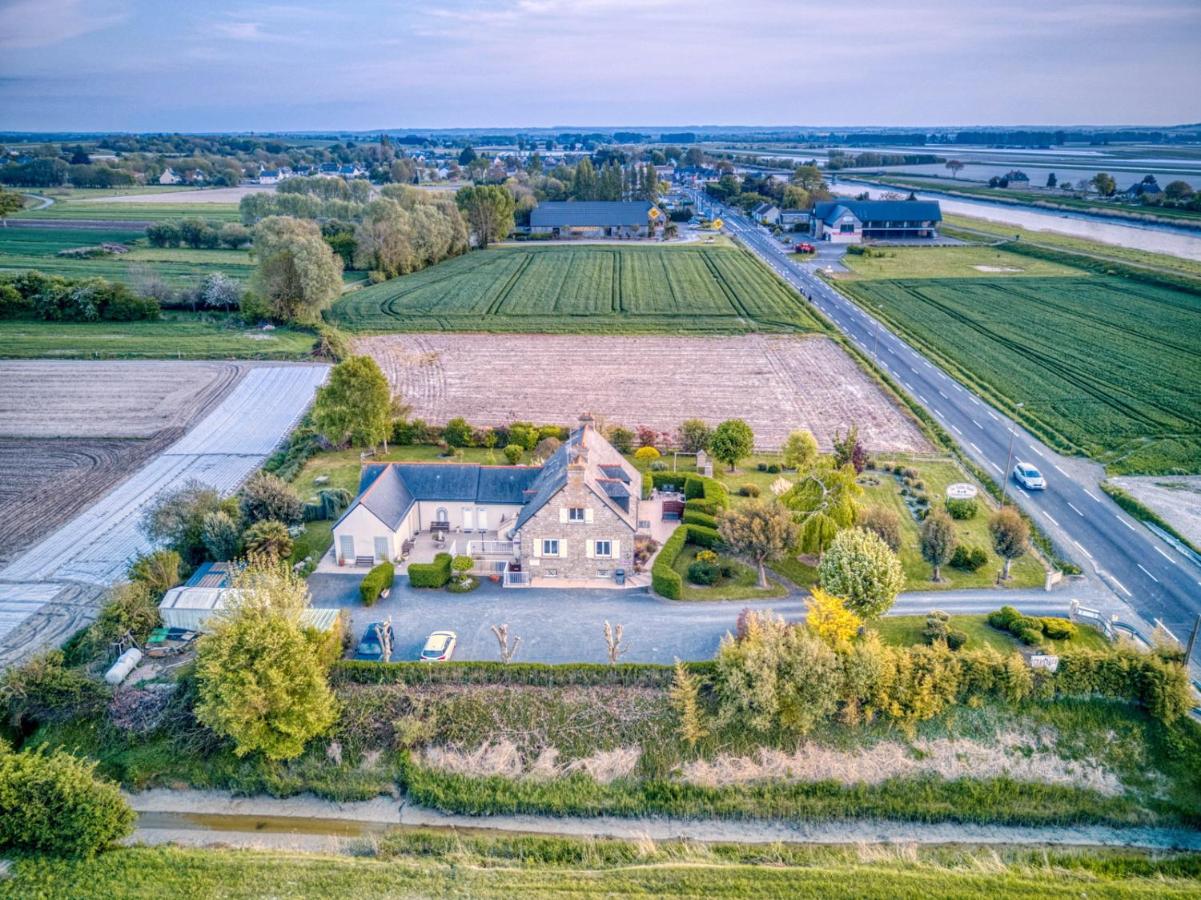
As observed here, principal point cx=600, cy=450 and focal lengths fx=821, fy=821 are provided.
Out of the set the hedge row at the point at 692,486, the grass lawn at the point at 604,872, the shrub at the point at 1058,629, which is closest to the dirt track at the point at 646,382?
the hedge row at the point at 692,486

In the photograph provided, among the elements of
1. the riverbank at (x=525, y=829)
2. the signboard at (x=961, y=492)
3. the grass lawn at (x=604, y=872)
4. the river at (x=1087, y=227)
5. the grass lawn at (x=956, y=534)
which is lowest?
the riverbank at (x=525, y=829)

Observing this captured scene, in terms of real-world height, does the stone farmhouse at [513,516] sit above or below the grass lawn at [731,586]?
above

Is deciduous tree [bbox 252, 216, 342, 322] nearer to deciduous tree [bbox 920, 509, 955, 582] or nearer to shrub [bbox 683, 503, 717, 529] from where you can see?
shrub [bbox 683, 503, 717, 529]

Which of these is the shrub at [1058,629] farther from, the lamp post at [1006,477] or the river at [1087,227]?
the river at [1087,227]

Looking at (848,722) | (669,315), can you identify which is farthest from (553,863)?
(669,315)

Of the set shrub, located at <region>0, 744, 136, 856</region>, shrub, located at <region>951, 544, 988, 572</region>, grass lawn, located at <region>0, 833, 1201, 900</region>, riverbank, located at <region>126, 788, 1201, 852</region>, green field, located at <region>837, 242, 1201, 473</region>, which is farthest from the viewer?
green field, located at <region>837, 242, 1201, 473</region>

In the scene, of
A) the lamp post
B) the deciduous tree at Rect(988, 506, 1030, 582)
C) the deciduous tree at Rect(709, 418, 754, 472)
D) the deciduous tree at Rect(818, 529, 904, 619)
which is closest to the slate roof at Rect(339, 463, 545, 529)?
the deciduous tree at Rect(709, 418, 754, 472)
